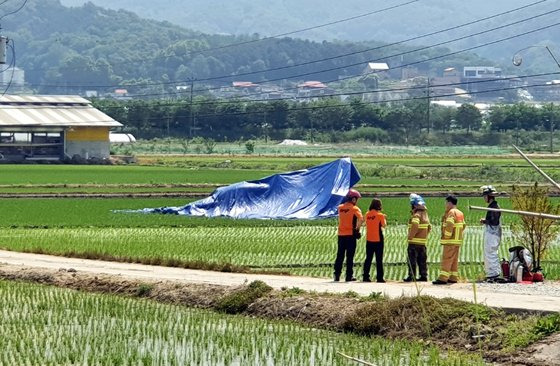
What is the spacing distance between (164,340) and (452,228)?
22.0 ft

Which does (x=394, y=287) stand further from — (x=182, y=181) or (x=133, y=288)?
(x=182, y=181)

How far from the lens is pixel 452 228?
2141 centimetres

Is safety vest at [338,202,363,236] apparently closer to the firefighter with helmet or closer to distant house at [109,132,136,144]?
the firefighter with helmet

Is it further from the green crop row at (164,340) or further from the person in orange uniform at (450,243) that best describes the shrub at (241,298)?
the person in orange uniform at (450,243)

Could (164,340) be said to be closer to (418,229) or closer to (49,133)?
(418,229)

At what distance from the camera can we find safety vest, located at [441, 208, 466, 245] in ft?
69.9

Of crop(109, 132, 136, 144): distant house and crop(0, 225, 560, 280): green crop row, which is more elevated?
crop(109, 132, 136, 144): distant house

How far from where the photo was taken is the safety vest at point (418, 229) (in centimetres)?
2152

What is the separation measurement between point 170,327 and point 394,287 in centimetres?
461

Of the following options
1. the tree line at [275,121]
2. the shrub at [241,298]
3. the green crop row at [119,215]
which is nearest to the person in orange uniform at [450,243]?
the shrub at [241,298]

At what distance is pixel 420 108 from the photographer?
131m

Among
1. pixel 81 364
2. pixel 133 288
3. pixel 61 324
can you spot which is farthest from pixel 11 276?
pixel 81 364

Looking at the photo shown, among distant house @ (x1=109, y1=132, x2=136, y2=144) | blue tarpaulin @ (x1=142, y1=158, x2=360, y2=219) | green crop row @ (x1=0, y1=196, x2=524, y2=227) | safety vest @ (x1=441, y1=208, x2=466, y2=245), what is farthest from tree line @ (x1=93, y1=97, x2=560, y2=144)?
safety vest @ (x1=441, y1=208, x2=466, y2=245)

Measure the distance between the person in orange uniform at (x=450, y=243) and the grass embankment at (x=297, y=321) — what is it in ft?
9.50
